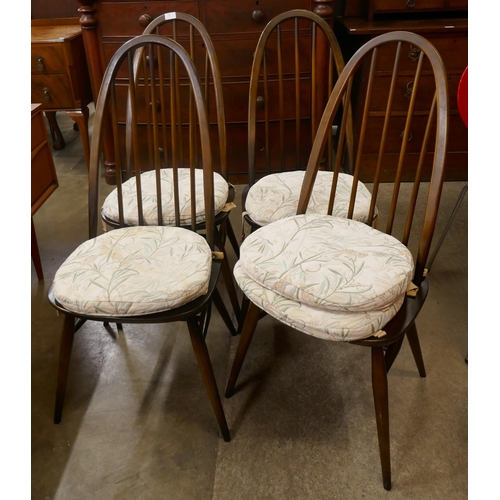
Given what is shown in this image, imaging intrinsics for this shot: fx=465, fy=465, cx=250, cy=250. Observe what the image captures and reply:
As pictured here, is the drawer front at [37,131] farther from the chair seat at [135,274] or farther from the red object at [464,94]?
the red object at [464,94]

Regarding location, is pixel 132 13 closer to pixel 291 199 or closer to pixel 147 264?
pixel 291 199

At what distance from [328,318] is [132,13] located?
1893 mm

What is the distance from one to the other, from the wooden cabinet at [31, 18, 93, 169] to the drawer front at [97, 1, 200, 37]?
0.86ft

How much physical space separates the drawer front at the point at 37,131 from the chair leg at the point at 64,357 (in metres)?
0.88

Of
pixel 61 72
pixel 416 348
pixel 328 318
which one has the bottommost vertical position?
pixel 416 348

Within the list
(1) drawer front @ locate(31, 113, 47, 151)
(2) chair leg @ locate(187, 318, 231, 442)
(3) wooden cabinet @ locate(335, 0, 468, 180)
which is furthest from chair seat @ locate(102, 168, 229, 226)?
(3) wooden cabinet @ locate(335, 0, 468, 180)

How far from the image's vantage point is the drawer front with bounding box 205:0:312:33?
2191 millimetres

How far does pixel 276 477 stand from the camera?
47.9 inches

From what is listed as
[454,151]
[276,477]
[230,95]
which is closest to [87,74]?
[230,95]

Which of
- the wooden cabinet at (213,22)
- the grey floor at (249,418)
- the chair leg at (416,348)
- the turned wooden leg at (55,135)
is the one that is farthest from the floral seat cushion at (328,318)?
the turned wooden leg at (55,135)

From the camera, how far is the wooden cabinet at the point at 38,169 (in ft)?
5.87

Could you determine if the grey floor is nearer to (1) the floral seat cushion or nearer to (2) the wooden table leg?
(2) the wooden table leg

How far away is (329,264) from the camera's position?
1080mm

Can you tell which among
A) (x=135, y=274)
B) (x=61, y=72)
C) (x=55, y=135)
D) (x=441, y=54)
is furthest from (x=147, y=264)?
(x=55, y=135)
